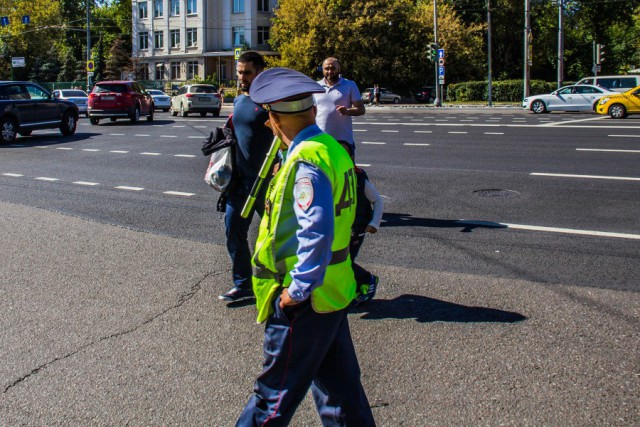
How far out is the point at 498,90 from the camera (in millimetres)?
49500

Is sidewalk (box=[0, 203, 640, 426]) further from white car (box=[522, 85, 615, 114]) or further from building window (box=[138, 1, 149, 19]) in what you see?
building window (box=[138, 1, 149, 19])

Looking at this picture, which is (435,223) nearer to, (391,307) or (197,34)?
(391,307)

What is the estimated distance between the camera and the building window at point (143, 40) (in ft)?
249

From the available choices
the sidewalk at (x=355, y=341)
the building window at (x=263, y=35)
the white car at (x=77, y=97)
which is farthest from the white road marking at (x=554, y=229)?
the building window at (x=263, y=35)

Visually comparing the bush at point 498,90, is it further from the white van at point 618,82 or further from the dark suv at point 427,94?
the white van at point 618,82

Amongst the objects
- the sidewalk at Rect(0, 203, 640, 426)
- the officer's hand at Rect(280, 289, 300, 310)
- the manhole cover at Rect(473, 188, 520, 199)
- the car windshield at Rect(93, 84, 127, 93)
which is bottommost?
the sidewalk at Rect(0, 203, 640, 426)

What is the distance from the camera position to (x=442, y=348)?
4492mm

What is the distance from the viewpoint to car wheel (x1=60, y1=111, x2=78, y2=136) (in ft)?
71.9

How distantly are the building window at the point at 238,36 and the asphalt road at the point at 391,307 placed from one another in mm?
60399

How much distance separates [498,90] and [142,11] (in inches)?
1687

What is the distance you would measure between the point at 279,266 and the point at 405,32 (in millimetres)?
56745

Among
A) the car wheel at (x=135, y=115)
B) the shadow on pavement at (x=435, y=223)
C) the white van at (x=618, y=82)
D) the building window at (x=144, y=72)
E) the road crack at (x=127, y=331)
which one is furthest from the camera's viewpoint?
the building window at (x=144, y=72)

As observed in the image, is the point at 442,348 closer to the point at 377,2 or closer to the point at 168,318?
the point at 168,318

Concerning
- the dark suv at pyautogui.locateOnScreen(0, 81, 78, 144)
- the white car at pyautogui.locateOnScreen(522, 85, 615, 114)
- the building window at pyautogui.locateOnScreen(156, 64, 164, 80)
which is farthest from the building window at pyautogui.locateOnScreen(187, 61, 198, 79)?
the dark suv at pyautogui.locateOnScreen(0, 81, 78, 144)
